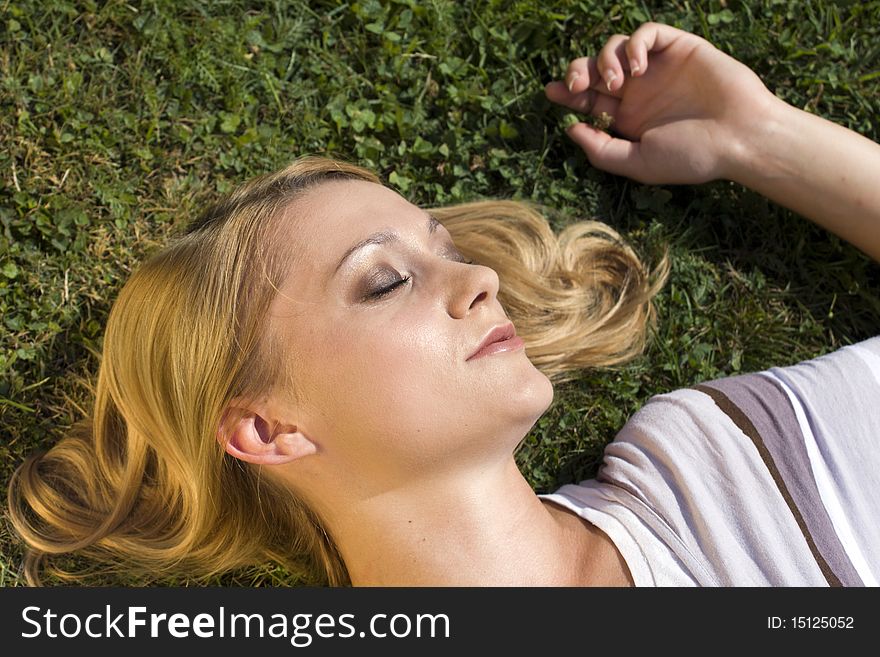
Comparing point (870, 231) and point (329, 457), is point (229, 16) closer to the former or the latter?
point (329, 457)

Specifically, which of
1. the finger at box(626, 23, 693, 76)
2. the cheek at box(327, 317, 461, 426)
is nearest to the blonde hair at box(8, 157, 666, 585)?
the cheek at box(327, 317, 461, 426)

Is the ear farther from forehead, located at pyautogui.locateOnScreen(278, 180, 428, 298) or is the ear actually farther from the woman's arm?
the woman's arm

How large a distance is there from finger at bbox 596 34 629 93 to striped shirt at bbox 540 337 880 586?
5.18 ft

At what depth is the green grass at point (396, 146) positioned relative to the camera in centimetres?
422

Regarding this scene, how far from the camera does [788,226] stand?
4.39 metres

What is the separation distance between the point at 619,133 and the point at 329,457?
2372 mm

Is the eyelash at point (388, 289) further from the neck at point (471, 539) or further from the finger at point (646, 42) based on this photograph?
the finger at point (646, 42)

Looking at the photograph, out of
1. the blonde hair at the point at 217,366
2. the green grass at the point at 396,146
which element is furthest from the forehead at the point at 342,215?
the green grass at the point at 396,146

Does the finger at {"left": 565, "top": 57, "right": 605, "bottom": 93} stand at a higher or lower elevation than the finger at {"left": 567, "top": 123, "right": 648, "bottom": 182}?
higher

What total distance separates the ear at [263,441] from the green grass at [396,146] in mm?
1151

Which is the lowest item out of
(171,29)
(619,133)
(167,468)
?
(167,468)

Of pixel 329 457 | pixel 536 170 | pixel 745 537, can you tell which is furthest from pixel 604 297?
pixel 329 457

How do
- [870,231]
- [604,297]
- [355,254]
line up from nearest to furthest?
1. [355,254]
2. [870,231]
3. [604,297]

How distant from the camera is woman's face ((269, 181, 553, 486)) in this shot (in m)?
2.94
